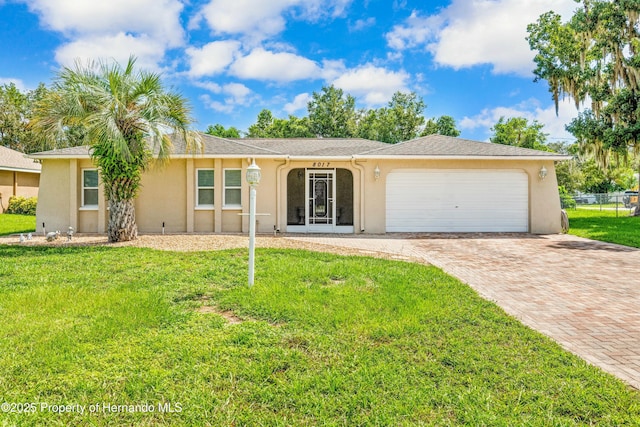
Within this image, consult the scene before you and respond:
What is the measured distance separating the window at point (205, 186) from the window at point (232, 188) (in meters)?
0.56

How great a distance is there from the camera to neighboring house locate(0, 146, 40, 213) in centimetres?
2120

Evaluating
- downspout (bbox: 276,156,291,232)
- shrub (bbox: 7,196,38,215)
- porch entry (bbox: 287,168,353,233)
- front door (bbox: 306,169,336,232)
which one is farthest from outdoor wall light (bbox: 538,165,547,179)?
shrub (bbox: 7,196,38,215)

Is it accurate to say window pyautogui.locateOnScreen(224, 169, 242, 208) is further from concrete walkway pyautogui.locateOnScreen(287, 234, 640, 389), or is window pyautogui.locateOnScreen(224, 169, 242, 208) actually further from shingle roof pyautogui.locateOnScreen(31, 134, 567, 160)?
concrete walkway pyautogui.locateOnScreen(287, 234, 640, 389)

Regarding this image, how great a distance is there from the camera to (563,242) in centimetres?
1125

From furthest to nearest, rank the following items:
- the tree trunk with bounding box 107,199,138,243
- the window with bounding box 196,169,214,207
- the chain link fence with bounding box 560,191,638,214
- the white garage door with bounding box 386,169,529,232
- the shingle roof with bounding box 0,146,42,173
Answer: the chain link fence with bounding box 560,191,638,214, the shingle roof with bounding box 0,146,42,173, the white garage door with bounding box 386,169,529,232, the window with bounding box 196,169,214,207, the tree trunk with bounding box 107,199,138,243

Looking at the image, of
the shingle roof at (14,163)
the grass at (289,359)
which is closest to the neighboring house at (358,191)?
the grass at (289,359)

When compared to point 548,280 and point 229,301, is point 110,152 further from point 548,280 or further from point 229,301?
point 548,280

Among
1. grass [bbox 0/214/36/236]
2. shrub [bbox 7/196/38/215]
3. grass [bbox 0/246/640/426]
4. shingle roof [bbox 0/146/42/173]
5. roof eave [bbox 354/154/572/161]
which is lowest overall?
grass [bbox 0/246/640/426]

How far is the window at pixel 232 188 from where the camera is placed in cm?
1340

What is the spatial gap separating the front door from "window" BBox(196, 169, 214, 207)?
3.84 m

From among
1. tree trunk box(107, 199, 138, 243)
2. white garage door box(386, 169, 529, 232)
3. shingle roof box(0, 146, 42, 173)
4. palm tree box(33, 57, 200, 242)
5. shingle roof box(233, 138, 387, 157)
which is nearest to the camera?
palm tree box(33, 57, 200, 242)

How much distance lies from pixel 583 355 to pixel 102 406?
4.35 m

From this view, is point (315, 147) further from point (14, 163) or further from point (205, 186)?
point (14, 163)

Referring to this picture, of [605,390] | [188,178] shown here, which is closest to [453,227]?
[188,178]
